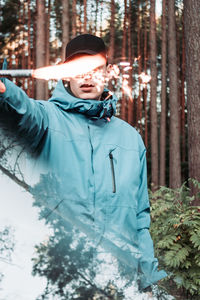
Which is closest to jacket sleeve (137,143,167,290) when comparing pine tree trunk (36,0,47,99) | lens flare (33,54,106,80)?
lens flare (33,54,106,80)

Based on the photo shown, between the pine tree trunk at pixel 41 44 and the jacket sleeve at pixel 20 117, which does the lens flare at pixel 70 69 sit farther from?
the pine tree trunk at pixel 41 44

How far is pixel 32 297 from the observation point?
2.94 feet

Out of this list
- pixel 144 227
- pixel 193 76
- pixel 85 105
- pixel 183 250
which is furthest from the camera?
pixel 193 76

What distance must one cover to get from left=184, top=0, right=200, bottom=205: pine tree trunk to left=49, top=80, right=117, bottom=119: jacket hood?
495cm

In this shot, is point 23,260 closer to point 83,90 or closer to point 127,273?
point 127,273

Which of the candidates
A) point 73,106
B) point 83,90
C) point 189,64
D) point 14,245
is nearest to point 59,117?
point 73,106

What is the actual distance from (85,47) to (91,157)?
474 mm

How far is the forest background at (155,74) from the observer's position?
187 inches

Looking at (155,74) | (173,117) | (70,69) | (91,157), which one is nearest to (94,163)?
(91,157)

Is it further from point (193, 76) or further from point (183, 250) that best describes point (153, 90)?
point (183, 250)

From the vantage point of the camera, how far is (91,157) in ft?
4.60

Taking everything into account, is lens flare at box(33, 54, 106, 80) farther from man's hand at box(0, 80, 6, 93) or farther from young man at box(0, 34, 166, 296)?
man's hand at box(0, 80, 6, 93)

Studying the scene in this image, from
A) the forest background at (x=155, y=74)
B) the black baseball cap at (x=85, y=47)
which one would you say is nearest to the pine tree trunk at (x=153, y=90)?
the forest background at (x=155, y=74)

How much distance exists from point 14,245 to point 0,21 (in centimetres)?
1589
